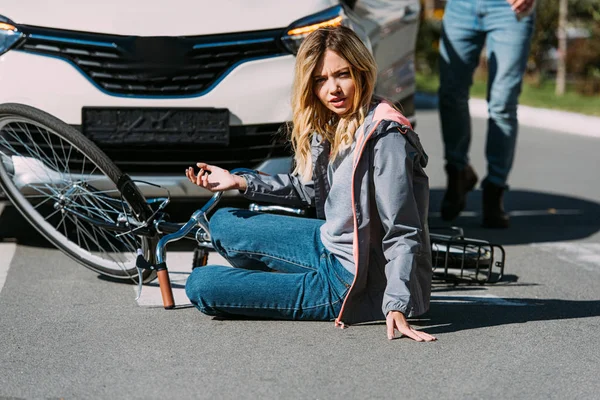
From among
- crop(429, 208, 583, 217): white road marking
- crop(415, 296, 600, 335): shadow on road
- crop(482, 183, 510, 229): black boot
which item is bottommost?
crop(429, 208, 583, 217): white road marking

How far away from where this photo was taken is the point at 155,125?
4988 mm

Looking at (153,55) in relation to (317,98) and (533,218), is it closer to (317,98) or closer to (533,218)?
(317,98)

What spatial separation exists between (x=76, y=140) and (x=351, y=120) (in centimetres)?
121

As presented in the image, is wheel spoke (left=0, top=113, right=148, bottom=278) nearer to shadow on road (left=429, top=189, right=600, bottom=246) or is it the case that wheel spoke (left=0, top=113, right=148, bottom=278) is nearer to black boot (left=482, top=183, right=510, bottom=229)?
shadow on road (left=429, top=189, right=600, bottom=246)

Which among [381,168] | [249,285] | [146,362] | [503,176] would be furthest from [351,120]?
[503,176]

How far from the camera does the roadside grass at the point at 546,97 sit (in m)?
15.0

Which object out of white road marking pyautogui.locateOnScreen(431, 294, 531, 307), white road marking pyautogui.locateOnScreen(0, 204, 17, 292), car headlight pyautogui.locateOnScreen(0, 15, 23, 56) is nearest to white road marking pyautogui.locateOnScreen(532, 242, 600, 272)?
white road marking pyautogui.locateOnScreen(431, 294, 531, 307)

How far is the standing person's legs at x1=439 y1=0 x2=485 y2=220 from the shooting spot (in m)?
6.47

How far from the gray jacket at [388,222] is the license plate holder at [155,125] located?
1.24 meters

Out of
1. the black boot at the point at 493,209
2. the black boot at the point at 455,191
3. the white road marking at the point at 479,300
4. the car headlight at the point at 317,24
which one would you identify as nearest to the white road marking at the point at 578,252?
the black boot at the point at 493,209

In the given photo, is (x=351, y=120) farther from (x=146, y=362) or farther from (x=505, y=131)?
(x=505, y=131)

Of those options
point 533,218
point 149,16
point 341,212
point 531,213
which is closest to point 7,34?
point 149,16

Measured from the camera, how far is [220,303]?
4.02m

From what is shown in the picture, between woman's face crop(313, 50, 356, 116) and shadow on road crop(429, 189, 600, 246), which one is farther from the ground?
woman's face crop(313, 50, 356, 116)
